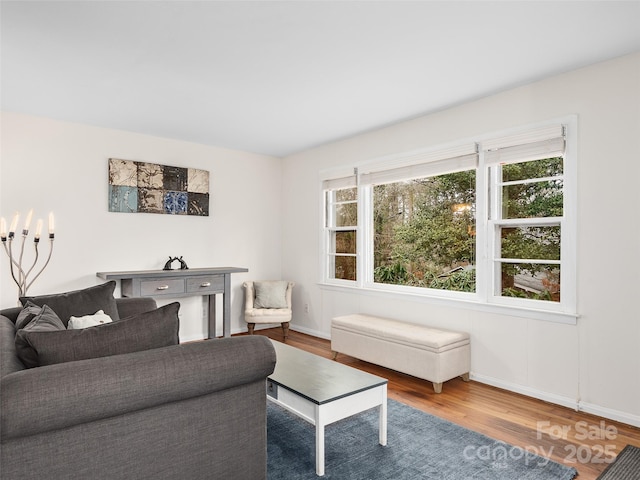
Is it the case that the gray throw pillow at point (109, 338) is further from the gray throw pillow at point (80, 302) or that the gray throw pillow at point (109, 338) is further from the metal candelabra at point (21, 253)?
the metal candelabra at point (21, 253)

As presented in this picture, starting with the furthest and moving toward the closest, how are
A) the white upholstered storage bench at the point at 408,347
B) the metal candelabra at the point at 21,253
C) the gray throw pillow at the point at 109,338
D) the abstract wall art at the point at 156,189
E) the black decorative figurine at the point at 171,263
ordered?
the black decorative figurine at the point at 171,263 → the abstract wall art at the point at 156,189 → the metal candelabra at the point at 21,253 → the white upholstered storage bench at the point at 408,347 → the gray throw pillow at the point at 109,338

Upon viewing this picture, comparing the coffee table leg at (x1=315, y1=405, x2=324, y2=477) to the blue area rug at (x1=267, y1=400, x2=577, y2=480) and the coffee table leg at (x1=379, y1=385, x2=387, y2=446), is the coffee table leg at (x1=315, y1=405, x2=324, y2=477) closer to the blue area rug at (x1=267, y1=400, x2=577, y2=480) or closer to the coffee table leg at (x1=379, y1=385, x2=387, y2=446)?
the blue area rug at (x1=267, y1=400, x2=577, y2=480)

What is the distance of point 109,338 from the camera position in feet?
5.21

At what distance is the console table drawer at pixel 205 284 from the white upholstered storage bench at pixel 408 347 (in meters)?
1.47

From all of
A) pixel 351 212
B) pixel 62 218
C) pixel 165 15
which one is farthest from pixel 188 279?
pixel 165 15

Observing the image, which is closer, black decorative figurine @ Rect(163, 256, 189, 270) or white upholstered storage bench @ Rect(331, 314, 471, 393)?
white upholstered storage bench @ Rect(331, 314, 471, 393)

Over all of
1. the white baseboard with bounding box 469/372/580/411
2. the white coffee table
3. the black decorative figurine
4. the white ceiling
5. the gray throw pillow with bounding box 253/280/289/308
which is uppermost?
the white ceiling

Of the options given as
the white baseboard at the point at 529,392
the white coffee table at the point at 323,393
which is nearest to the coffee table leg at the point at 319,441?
the white coffee table at the point at 323,393

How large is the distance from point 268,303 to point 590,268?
136 inches

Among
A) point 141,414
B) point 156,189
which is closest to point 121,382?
point 141,414

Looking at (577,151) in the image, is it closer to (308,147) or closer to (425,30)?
(425,30)

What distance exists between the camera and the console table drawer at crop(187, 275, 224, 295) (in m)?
4.45

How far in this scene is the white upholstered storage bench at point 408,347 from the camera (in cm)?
325

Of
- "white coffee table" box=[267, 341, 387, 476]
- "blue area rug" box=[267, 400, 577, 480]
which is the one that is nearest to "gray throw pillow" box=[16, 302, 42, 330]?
"white coffee table" box=[267, 341, 387, 476]
